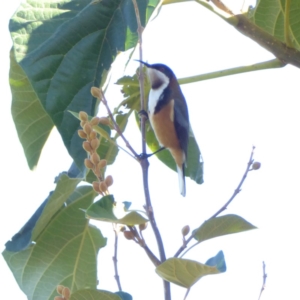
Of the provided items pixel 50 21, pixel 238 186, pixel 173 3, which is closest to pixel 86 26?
pixel 50 21

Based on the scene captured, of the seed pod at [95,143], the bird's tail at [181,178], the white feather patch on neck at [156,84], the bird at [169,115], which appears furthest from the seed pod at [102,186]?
the white feather patch on neck at [156,84]

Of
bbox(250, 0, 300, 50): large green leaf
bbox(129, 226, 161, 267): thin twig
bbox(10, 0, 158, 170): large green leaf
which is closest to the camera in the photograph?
bbox(129, 226, 161, 267): thin twig

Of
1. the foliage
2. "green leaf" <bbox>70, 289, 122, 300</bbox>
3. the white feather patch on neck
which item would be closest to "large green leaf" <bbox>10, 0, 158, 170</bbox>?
the foliage

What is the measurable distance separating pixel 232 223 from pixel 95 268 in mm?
1164

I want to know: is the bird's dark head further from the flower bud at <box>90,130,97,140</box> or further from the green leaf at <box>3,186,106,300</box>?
the flower bud at <box>90,130,97,140</box>

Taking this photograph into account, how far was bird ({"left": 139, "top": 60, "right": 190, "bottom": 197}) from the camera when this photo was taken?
3396mm

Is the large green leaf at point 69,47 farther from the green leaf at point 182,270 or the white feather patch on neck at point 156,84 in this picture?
the white feather patch on neck at point 156,84

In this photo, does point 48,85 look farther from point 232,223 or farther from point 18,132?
point 232,223

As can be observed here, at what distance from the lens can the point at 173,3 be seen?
8.14ft

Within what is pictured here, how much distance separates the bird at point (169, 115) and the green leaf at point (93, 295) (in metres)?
1.55

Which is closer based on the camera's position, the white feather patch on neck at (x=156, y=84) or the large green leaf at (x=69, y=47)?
the large green leaf at (x=69, y=47)

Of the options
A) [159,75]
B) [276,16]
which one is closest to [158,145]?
[159,75]

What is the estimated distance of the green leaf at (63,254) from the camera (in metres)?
2.85

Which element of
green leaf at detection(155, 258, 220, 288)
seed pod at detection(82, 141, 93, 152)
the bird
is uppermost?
seed pod at detection(82, 141, 93, 152)
